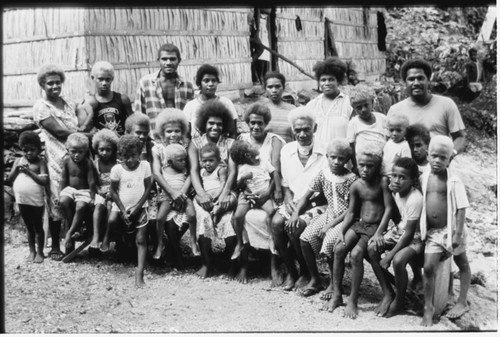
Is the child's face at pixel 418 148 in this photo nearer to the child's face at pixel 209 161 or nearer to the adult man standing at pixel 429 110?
the adult man standing at pixel 429 110

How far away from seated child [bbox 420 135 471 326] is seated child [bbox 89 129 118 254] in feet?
8.28

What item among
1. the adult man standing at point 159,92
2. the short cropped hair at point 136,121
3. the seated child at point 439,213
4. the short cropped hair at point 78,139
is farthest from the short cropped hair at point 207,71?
the seated child at point 439,213

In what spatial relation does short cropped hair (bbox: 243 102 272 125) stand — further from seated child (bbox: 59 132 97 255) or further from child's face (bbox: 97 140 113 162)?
seated child (bbox: 59 132 97 255)

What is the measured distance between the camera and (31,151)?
16.1ft

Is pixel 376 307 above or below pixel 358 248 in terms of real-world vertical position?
below

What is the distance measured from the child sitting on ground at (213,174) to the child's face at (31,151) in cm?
144

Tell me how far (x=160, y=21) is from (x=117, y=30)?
0.73 metres

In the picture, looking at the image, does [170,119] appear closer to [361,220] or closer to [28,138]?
[28,138]

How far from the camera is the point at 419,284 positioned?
445 centimetres

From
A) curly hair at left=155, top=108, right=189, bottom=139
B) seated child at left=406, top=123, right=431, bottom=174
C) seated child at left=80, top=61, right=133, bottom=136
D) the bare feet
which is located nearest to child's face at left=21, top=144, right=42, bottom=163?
seated child at left=80, top=61, right=133, bottom=136

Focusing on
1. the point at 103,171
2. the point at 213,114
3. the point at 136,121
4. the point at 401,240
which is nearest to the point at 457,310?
the point at 401,240

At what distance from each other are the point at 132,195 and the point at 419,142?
233 cm

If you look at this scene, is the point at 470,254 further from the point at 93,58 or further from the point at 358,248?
the point at 93,58

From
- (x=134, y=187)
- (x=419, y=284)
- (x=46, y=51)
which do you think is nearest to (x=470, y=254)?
(x=419, y=284)
